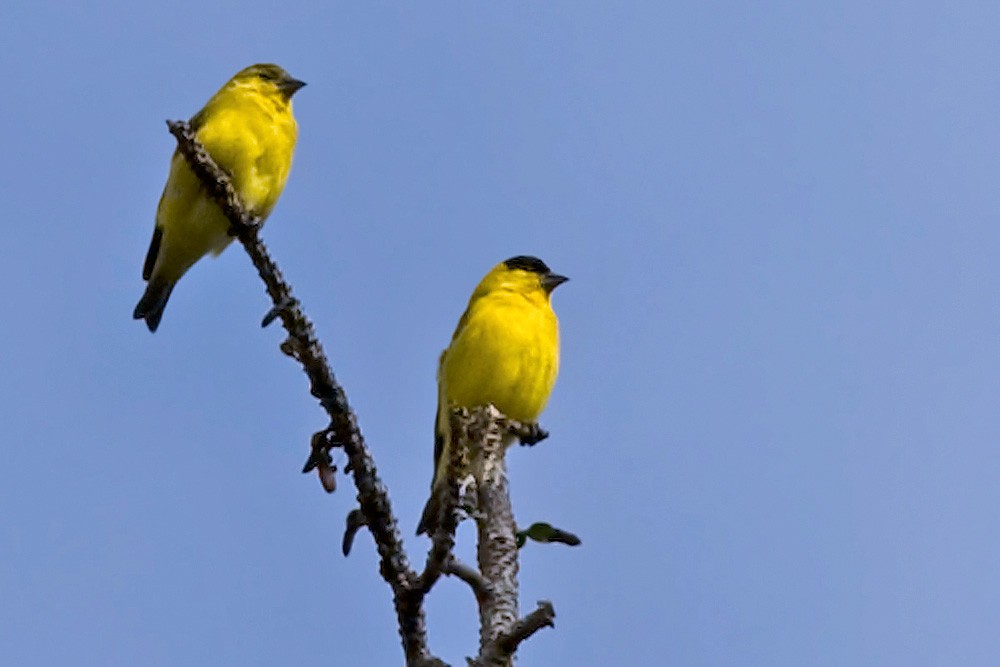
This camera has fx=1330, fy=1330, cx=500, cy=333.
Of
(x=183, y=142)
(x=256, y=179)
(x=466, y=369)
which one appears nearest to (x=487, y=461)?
(x=183, y=142)

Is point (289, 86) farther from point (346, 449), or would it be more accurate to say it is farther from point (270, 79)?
point (346, 449)

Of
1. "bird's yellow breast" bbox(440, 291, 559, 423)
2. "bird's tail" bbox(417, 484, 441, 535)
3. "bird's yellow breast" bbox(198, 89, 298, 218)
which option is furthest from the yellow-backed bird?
"bird's tail" bbox(417, 484, 441, 535)

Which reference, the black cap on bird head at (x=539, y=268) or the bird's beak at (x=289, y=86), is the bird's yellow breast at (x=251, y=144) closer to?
the bird's beak at (x=289, y=86)

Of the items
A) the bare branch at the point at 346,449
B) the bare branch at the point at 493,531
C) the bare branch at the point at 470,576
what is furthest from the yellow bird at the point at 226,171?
the bare branch at the point at 470,576

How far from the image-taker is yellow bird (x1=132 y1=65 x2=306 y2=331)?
7.23 metres

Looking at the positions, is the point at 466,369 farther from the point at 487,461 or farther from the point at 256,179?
the point at 487,461

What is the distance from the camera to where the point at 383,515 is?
3.50 m

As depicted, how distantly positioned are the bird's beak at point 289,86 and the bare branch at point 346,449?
432cm

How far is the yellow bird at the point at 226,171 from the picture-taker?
23.7 ft

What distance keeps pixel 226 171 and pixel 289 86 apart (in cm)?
139

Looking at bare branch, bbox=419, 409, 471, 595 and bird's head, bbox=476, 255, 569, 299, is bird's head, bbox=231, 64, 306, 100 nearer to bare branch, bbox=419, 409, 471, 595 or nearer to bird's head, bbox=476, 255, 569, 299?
bird's head, bbox=476, 255, 569, 299

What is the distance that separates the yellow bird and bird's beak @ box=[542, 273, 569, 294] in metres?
1.79

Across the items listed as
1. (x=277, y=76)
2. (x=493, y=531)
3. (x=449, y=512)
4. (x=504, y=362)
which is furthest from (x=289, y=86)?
(x=449, y=512)

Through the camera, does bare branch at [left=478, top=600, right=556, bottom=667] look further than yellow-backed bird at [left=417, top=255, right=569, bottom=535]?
No
